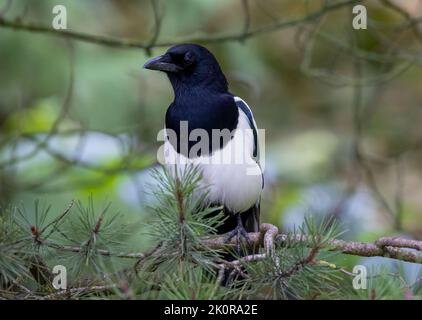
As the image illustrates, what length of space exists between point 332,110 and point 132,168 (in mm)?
3052

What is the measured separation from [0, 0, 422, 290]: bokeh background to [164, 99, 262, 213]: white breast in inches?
15.3

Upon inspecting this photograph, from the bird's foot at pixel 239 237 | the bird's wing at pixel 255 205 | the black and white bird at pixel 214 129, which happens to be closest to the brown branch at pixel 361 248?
the bird's foot at pixel 239 237

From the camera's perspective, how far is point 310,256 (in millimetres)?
1903

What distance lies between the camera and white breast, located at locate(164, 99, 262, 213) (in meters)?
2.90

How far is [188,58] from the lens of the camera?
3.12 meters

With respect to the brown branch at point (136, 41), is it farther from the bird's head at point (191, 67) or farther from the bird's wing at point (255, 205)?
the bird's wing at point (255, 205)

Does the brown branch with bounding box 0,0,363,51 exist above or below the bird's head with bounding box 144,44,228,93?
above

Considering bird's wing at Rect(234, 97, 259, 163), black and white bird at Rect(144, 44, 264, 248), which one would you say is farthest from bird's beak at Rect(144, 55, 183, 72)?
bird's wing at Rect(234, 97, 259, 163)

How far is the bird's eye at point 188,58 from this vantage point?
3107 millimetres

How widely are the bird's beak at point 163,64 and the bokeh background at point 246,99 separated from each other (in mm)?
145

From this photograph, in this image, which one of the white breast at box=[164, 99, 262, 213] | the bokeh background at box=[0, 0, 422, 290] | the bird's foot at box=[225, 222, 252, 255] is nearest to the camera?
the bird's foot at box=[225, 222, 252, 255]

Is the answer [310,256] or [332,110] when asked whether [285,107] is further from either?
[310,256]

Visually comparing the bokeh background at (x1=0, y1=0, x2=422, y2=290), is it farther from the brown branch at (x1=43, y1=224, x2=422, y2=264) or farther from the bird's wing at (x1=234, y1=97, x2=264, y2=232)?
the brown branch at (x1=43, y1=224, x2=422, y2=264)

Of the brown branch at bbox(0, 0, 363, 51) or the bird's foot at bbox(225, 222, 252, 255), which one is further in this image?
the brown branch at bbox(0, 0, 363, 51)
